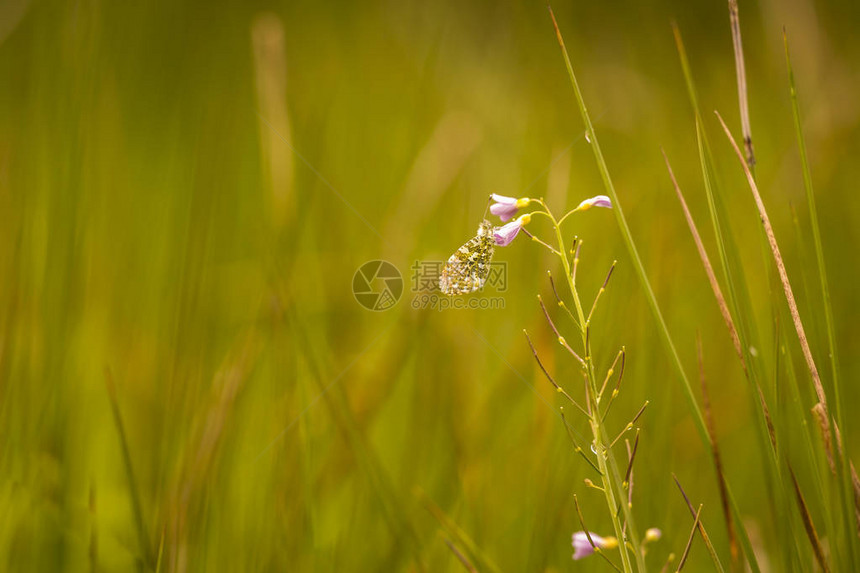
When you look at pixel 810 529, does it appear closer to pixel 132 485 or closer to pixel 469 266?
pixel 469 266

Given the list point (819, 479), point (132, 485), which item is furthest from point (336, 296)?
point (819, 479)

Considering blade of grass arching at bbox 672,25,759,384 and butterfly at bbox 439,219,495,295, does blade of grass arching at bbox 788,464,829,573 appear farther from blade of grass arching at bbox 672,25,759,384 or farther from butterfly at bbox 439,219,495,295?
butterfly at bbox 439,219,495,295

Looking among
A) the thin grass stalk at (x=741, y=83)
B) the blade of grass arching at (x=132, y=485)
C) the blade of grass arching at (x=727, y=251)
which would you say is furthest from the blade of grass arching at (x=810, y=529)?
the blade of grass arching at (x=132, y=485)

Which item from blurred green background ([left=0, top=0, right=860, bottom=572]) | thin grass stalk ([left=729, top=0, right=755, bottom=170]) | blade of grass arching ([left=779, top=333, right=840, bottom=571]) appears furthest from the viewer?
→ blurred green background ([left=0, top=0, right=860, bottom=572])

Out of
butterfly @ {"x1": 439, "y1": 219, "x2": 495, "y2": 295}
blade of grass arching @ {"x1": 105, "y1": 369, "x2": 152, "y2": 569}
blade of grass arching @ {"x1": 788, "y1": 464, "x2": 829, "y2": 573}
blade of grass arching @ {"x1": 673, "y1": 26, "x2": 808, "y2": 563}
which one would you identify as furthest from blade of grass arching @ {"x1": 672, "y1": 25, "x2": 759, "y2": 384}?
blade of grass arching @ {"x1": 105, "y1": 369, "x2": 152, "y2": 569}

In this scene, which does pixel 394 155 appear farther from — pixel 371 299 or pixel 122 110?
pixel 122 110

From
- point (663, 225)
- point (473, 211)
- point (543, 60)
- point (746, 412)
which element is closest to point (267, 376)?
point (473, 211)

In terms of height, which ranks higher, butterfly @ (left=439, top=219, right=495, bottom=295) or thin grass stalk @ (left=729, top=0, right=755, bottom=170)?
thin grass stalk @ (left=729, top=0, right=755, bottom=170)
